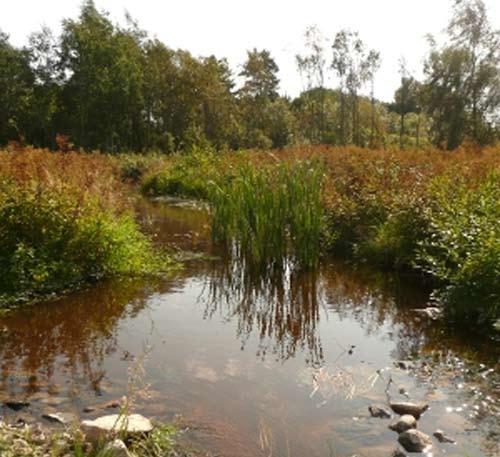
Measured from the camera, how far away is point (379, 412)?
375cm

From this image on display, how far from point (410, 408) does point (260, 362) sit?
4.78 feet

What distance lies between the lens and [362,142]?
29.4 meters

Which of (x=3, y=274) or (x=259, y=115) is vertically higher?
(x=259, y=115)

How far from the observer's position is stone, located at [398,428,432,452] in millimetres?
3299

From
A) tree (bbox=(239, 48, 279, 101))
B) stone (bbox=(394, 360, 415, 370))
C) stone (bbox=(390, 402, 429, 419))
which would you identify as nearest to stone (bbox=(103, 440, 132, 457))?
stone (bbox=(390, 402, 429, 419))

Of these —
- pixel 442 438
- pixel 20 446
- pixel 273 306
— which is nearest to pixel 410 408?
pixel 442 438

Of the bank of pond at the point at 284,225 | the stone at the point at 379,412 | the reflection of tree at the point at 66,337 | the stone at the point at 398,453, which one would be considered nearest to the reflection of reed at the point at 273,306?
the bank of pond at the point at 284,225

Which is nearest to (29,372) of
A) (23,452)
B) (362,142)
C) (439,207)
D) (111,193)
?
(23,452)

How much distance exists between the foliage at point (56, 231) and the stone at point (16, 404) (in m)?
2.19

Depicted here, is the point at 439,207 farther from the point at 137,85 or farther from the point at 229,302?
the point at 137,85

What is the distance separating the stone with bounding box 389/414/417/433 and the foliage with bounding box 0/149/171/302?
4192 millimetres

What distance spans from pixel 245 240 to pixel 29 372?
12.4 ft

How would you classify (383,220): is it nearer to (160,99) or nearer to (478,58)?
(478,58)

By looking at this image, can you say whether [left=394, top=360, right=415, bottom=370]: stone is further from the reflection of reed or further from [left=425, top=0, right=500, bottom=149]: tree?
[left=425, top=0, right=500, bottom=149]: tree
